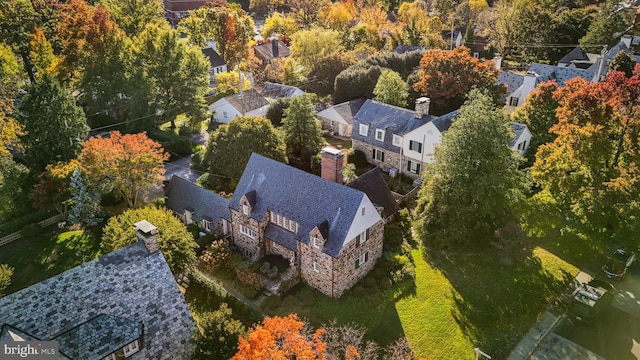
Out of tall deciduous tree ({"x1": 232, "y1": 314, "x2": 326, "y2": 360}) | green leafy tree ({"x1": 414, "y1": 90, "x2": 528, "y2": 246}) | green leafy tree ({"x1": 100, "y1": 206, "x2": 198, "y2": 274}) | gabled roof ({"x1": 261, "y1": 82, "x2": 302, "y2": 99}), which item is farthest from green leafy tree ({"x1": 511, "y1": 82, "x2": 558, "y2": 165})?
green leafy tree ({"x1": 100, "y1": 206, "x2": 198, "y2": 274})

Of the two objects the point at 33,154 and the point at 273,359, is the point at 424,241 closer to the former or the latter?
the point at 273,359

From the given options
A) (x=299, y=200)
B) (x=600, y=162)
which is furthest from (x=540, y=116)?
(x=299, y=200)

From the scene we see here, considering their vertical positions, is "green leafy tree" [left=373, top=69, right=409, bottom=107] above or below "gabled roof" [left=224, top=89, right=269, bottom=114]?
above

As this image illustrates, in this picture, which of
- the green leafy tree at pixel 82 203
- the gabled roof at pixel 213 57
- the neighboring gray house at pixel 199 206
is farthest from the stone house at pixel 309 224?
the gabled roof at pixel 213 57

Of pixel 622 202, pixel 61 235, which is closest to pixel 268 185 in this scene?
pixel 61 235

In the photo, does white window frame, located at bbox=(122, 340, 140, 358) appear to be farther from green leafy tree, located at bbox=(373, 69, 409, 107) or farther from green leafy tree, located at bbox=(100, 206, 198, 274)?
green leafy tree, located at bbox=(373, 69, 409, 107)

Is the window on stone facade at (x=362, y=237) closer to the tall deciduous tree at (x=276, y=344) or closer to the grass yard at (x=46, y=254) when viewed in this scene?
the tall deciduous tree at (x=276, y=344)
